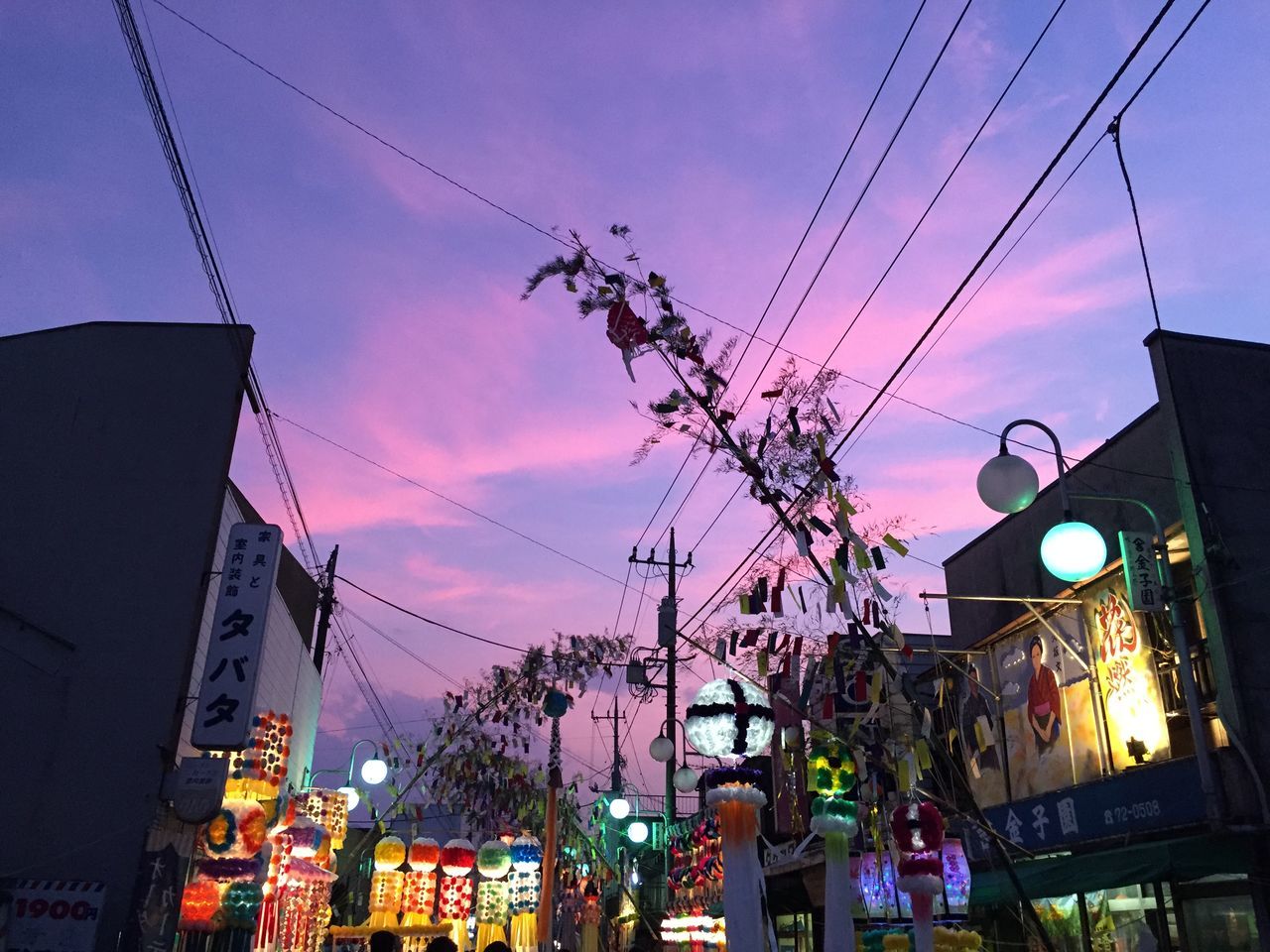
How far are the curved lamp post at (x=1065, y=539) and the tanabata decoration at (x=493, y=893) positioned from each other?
12.9m

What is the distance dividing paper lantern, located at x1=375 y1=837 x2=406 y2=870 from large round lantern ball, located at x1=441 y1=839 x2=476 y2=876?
78cm

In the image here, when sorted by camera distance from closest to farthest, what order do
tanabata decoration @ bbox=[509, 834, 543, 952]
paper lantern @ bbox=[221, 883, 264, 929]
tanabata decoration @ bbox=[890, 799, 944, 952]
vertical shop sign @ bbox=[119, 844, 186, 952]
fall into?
tanabata decoration @ bbox=[890, 799, 944, 952] < vertical shop sign @ bbox=[119, 844, 186, 952] < paper lantern @ bbox=[221, 883, 264, 929] < tanabata decoration @ bbox=[509, 834, 543, 952]

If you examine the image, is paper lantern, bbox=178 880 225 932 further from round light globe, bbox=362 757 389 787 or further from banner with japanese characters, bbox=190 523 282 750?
round light globe, bbox=362 757 389 787

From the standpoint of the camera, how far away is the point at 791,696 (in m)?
19.9

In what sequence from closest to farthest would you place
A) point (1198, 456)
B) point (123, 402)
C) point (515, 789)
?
point (1198, 456), point (123, 402), point (515, 789)

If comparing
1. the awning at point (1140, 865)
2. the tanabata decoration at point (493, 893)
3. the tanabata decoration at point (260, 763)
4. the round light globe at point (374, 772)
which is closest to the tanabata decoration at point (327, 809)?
the round light globe at point (374, 772)

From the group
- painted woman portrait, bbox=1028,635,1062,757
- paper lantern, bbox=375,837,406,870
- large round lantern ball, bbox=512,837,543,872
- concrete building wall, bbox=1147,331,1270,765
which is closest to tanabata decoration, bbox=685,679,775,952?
concrete building wall, bbox=1147,331,1270,765

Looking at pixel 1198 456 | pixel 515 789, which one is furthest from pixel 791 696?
pixel 1198 456

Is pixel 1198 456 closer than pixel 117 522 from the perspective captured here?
Yes

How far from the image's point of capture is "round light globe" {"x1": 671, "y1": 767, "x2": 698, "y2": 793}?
74.0 feet

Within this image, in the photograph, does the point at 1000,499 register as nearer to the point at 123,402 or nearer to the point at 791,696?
the point at 123,402

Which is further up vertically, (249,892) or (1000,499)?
(1000,499)

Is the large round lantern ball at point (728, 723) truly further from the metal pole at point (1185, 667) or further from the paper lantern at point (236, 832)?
the paper lantern at point (236, 832)

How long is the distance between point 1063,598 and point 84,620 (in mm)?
13220
